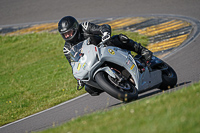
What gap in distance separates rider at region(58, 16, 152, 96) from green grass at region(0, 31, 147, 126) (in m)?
2.43

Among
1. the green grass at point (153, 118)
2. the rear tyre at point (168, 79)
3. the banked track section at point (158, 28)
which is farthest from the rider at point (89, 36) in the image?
the banked track section at point (158, 28)

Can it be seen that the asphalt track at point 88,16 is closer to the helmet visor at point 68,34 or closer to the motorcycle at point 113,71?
the motorcycle at point 113,71

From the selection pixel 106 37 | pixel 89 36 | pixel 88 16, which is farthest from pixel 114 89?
pixel 88 16

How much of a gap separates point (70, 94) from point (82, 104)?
4.71 ft

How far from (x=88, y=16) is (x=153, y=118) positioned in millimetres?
12850

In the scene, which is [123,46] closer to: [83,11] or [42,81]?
[42,81]

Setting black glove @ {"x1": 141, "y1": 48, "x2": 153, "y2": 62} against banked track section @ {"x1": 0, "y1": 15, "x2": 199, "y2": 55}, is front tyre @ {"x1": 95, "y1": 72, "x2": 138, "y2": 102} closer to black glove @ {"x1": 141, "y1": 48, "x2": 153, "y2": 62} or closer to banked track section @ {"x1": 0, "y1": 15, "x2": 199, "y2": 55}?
black glove @ {"x1": 141, "y1": 48, "x2": 153, "y2": 62}

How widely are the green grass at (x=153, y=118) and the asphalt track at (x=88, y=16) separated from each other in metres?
2.26

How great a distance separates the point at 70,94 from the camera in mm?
9094

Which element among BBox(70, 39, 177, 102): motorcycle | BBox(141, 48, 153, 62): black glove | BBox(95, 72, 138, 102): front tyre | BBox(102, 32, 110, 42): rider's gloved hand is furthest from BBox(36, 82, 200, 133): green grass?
BBox(141, 48, 153, 62): black glove

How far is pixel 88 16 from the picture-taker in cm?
1614

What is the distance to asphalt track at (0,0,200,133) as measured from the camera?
23.9ft

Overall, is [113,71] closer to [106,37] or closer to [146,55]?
[106,37]

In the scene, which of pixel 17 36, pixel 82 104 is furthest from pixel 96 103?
pixel 17 36
